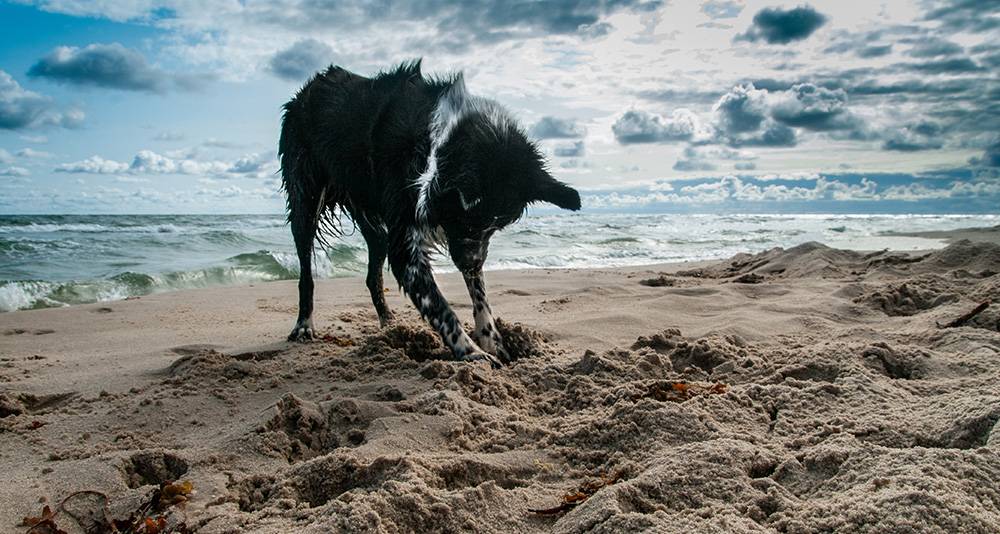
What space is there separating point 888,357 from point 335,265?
9786mm

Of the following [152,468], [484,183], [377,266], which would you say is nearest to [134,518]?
[152,468]

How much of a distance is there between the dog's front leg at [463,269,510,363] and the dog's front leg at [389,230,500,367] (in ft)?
0.78

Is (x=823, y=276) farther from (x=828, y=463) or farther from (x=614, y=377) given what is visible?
(x=828, y=463)

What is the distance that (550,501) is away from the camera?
220 centimetres

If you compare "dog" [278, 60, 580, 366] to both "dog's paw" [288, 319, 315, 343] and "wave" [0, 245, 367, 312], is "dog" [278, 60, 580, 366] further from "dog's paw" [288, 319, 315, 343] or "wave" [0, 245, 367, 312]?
Answer: "wave" [0, 245, 367, 312]

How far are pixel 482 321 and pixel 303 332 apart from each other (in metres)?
1.61

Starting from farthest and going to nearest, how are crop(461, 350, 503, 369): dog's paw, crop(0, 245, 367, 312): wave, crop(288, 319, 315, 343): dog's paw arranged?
crop(0, 245, 367, 312): wave < crop(288, 319, 315, 343): dog's paw < crop(461, 350, 503, 369): dog's paw

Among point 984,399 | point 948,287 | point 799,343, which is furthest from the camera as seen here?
point 948,287

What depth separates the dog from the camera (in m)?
4.00

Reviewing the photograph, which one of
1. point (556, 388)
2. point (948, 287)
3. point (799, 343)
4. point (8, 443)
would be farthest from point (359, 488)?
point (948, 287)

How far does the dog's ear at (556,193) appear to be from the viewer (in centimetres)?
396

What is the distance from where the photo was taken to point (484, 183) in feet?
13.0

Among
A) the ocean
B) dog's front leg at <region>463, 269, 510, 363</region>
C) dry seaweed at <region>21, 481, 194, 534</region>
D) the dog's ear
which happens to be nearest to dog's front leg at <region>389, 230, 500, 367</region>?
dog's front leg at <region>463, 269, 510, 363</region>

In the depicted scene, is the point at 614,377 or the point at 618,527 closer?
the point at 618,527
